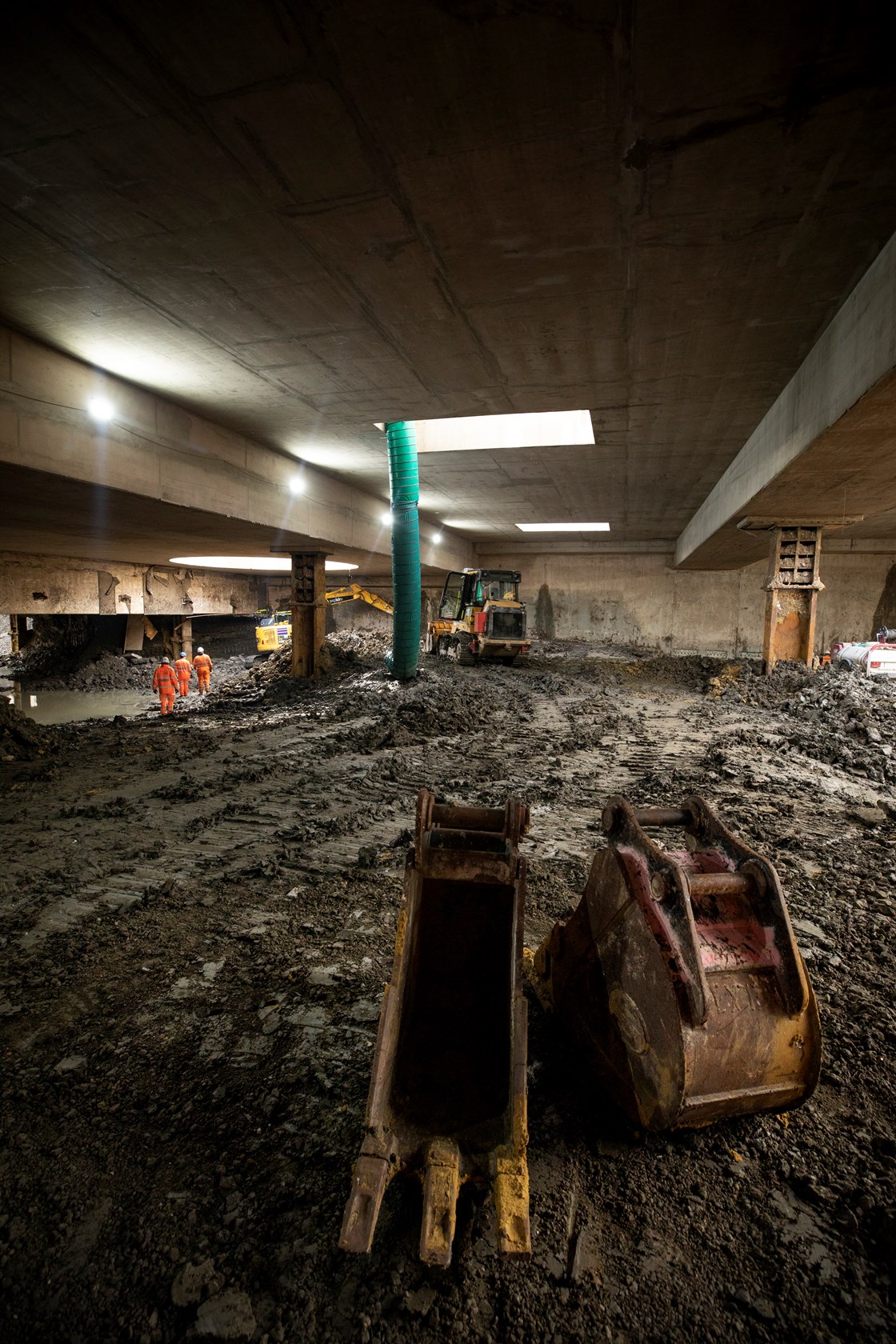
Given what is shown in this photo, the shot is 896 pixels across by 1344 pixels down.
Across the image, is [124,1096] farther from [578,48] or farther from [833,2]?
[833,2]

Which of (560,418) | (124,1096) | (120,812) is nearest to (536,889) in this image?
(124,1096)

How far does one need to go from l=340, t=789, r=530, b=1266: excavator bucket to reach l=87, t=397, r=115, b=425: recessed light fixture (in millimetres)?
6899

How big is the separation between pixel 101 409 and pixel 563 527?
1666cm

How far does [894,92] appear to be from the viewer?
3.21m

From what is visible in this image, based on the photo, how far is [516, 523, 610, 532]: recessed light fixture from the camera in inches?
814

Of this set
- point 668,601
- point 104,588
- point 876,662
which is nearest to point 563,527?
point 668,601

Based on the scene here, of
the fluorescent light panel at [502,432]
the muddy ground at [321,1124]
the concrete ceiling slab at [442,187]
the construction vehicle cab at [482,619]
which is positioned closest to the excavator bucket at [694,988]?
the muddy ground at [321,1124]

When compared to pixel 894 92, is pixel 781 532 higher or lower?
lower

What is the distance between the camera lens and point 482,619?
58.8ft

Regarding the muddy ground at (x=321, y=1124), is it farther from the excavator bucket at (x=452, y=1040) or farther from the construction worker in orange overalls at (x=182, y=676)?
the construction worker in orange overalls at (x=182, y=676)

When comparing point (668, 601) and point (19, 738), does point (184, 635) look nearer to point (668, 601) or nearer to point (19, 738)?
point (19, 738)

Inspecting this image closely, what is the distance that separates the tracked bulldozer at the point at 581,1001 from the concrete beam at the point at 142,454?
650 cm

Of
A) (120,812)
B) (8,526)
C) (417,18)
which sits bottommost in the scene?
(120,812)

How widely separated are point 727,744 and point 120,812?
795cm
